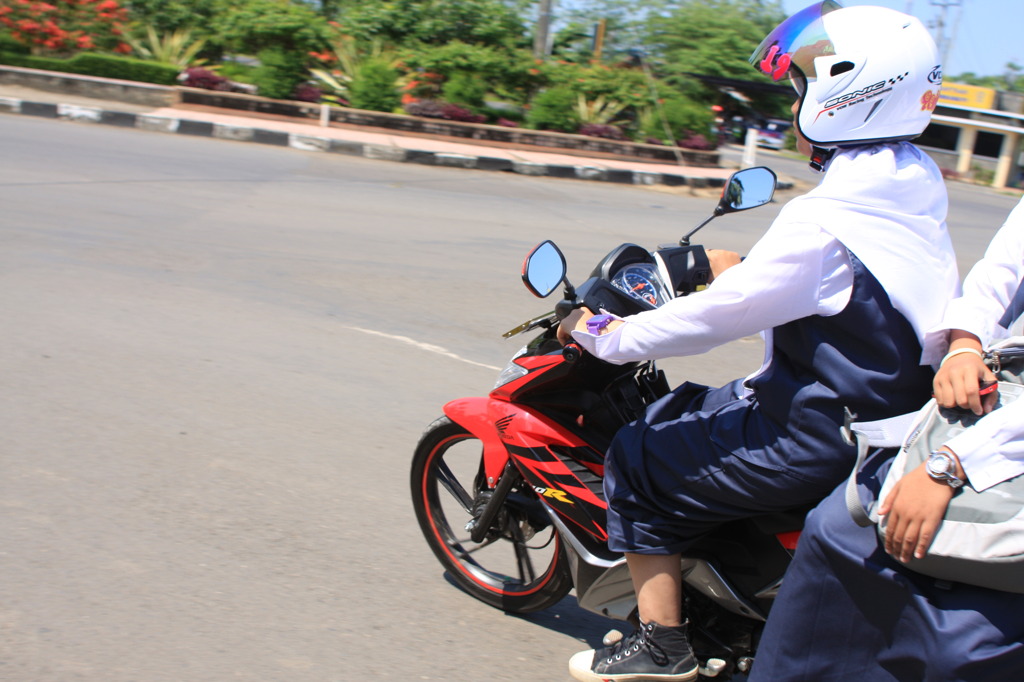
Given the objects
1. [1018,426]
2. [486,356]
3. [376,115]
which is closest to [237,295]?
[486,356]

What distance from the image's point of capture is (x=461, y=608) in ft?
10.3

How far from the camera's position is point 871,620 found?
1.91 m

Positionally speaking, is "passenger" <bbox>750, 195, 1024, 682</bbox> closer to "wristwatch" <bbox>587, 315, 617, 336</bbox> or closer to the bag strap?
the bag strap

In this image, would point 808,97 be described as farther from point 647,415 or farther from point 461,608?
point 461,608

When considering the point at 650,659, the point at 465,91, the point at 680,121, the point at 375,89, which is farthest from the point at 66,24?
the point at 650,659

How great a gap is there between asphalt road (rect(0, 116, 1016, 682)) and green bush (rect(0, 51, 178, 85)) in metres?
8.14

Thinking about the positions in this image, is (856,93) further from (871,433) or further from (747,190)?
(871,433)

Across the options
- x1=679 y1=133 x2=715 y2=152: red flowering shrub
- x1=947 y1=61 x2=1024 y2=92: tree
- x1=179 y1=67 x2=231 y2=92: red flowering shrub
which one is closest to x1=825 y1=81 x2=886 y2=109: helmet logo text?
x1=179 y1=67 x2=231 y2=92: red flowering shrub

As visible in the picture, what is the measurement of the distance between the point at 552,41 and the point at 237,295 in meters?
19.2

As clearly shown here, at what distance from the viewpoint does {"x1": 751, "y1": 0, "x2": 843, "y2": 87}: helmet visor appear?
6.79ft

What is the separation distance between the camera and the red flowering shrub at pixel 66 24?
17.8m

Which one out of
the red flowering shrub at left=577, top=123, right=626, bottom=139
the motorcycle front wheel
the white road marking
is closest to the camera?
the motorcycle front wheel

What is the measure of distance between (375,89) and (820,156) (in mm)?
16190

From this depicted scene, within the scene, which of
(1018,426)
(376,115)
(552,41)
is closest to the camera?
(1018,426)
